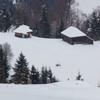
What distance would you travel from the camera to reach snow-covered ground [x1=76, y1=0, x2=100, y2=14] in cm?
7275

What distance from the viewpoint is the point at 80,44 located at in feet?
133

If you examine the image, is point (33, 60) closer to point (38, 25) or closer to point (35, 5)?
point (38, 25)

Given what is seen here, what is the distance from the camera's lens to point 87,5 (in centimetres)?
7512

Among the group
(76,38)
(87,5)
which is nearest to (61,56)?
(76,38)

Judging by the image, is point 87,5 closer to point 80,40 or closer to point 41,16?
point 41,16

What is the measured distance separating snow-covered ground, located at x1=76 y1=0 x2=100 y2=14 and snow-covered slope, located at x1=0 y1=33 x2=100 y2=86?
Result: 3227 centimetres

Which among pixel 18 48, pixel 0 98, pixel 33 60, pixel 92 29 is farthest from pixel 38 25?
pixel 0 98

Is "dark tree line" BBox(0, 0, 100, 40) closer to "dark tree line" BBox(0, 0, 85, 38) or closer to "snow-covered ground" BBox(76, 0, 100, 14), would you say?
"dark tree line" BBox(0, 0, 85, 38)

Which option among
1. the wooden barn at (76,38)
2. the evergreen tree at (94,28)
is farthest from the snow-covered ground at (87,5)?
the wooden barn at (76,38)

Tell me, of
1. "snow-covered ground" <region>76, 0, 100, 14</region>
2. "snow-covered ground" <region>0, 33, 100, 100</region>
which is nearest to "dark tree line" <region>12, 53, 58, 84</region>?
"snow-covered ground" <region>0, 33, 100, 100</region>

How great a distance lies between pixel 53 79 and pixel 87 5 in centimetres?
5070

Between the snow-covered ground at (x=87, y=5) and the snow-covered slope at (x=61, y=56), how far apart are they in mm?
32270

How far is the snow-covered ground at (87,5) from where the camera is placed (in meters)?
72.8

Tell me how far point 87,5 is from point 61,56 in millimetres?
42700
